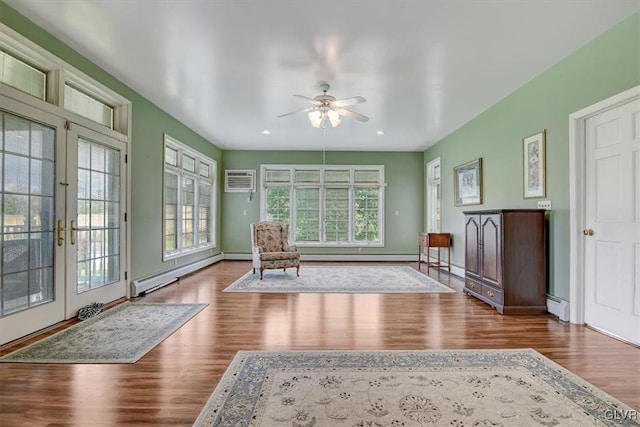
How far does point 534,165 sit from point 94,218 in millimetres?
5224

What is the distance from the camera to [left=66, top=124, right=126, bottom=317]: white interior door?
131 inches

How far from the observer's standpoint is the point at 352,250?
8.00 m

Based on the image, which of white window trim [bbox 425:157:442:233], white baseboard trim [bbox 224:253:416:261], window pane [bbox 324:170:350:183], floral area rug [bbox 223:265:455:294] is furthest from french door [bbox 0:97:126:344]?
white window trim [bbox 425:157:442:233]

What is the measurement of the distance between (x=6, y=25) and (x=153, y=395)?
3.09 metres

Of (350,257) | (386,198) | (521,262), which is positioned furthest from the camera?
A: (386,198)

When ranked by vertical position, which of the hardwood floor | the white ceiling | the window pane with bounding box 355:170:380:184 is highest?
the white ceiling

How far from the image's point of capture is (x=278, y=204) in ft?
26.6

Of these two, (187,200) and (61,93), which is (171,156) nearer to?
(187,200)

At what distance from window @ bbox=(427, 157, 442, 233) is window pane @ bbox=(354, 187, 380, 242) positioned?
49.1 inches

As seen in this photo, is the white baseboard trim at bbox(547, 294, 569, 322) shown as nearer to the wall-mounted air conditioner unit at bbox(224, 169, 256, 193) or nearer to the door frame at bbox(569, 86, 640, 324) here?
the door frame at bbox(569, 86, 640, 324)

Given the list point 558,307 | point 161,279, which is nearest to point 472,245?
point 558,307

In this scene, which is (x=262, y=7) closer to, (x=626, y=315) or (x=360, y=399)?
(x=360, y=399)

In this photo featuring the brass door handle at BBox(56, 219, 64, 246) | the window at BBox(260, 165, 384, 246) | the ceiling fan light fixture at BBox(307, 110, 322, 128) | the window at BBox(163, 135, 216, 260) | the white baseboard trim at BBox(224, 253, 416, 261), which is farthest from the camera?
the window at BBox(260, 165, 384, 246)

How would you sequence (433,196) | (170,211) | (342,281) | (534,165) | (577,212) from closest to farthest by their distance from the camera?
(577,212)
(534,165)
(342,281)
(170,211)
(433,196)
